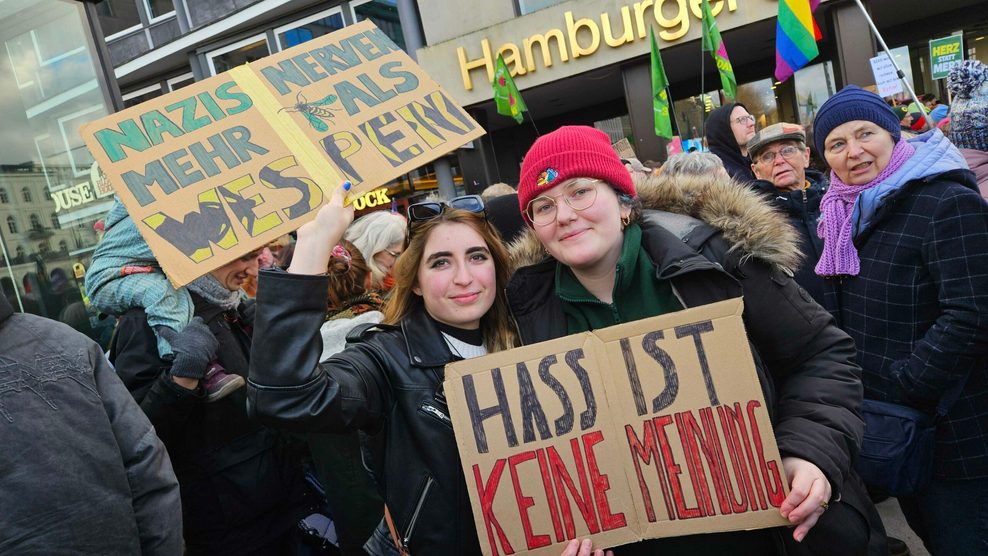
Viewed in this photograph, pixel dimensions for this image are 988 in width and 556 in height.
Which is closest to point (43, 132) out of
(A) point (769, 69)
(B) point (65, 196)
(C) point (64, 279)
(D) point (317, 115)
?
(B) point (65, 196)

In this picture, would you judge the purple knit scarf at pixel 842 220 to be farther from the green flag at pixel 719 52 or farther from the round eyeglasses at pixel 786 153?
the green flag at pixel 719 52

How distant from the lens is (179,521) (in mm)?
1811

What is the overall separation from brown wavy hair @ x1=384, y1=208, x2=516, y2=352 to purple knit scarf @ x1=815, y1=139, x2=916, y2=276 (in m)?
1.42

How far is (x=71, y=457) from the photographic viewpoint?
59.9 inches

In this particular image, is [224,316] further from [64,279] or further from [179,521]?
[64,279]

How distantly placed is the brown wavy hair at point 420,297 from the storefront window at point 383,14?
1246 centimetres

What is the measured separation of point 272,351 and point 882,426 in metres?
2.09

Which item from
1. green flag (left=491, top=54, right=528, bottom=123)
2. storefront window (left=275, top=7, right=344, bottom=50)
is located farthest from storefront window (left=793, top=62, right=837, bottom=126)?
storefront window (left=275, top=7, right=344, bottom=50)

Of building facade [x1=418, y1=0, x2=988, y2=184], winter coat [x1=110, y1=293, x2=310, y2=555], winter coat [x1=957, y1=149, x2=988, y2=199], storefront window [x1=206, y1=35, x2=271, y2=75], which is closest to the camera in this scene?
winter coat [x1=110, y1=293, x2=310, y2=555]

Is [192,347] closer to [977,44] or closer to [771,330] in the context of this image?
[771,330]

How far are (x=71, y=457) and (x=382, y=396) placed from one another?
760 millimetres

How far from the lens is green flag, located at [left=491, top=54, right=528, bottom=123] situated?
849 cm

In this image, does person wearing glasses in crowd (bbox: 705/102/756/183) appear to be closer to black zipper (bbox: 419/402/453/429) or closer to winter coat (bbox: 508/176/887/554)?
winter coat (bbox: 508/176/887/554)

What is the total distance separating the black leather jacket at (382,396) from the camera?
1.39m
